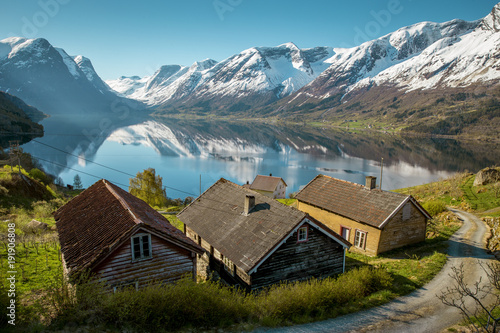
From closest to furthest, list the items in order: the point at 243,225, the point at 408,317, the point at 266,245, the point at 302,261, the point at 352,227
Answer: the point at 408,317, the point at 266,245, the point at 302,261, the point at 243,225, the point at 352,227

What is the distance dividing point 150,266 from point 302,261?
8.89 m

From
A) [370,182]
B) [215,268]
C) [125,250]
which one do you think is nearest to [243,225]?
[215,268]

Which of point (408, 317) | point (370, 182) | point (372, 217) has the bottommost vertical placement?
point (408, 317)

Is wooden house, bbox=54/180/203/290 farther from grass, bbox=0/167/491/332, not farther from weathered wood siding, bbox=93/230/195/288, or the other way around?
grass, bbox=0/167/491/332

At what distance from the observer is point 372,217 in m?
25.0

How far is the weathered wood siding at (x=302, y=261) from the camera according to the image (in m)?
17.2

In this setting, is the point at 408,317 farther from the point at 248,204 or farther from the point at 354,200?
the point at 354,200

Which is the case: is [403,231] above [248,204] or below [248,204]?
below

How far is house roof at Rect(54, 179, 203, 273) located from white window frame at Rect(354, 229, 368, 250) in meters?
15.6

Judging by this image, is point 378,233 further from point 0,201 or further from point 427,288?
point 0,201

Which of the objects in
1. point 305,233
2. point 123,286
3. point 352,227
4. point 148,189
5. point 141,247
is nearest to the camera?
point 123,286

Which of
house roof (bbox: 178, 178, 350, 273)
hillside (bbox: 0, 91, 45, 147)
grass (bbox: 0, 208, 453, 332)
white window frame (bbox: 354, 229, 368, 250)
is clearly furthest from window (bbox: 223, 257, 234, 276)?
hillside (bbox: 0, 91, 45, 147)

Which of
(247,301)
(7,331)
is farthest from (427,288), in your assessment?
(7,331)

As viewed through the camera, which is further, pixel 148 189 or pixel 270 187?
pixel 270 187
